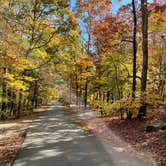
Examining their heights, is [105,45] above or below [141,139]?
above

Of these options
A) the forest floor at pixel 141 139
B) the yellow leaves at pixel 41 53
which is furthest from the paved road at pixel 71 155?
the yellow leaves at pixel 41 53

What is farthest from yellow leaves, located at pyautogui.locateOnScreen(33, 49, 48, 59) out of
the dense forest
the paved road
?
the paved road

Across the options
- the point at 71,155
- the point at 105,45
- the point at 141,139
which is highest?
the point at 105,45

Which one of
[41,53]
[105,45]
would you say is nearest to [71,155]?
[105,45]

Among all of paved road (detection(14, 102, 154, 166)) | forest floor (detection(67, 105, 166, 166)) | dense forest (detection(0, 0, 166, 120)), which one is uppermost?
dense forest (detection(0, 0, 166, 120))

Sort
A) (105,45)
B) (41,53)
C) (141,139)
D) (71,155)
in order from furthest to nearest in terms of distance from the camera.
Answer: (41,53)
(105,45)
(141,139)
(71,155)

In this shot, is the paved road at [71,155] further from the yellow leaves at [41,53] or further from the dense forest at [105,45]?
the yellow leaves at [41,53]

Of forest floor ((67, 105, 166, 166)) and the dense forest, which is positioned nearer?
forest floor ((67, 105, 166, 166))

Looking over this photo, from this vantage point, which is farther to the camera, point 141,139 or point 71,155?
point 141,139

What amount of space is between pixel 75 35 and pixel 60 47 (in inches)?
74.6

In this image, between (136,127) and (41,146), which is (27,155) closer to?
(41,146)

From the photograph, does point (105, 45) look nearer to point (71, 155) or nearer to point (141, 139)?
point (141, 139)

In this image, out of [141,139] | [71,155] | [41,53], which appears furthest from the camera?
[41,53]

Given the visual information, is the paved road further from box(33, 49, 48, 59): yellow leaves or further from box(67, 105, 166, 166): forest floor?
box(33, 49, 48, 59): yellow leaves
